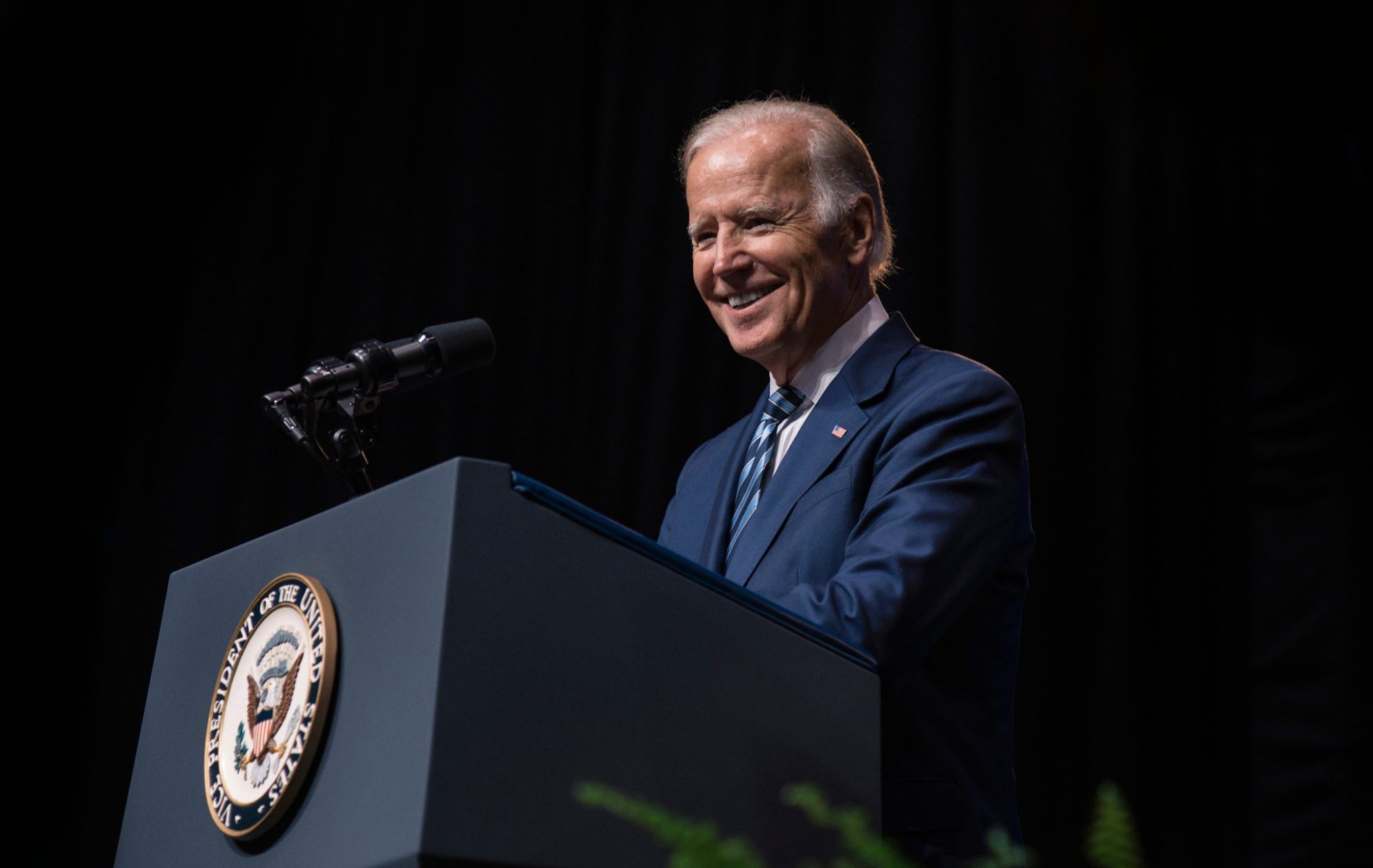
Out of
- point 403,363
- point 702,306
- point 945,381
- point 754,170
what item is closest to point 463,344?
point 403,363

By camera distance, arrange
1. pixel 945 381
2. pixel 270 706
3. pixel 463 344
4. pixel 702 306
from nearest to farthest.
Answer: pixel 270 706 → pixel 463 344 → pixel 945 381 → pixel 702 306

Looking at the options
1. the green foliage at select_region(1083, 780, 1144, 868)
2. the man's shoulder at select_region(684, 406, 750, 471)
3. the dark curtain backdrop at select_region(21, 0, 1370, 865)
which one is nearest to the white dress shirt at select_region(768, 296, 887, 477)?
the man's shoulder at select_region(684, 406, 750, 471)

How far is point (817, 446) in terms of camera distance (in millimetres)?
1713

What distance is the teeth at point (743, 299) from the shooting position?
2084 millimetres

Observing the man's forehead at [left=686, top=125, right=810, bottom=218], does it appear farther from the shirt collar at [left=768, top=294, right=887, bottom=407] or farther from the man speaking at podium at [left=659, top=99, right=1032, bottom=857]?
the shirt collar at [left=768, top=294, right=887, bottom=407]

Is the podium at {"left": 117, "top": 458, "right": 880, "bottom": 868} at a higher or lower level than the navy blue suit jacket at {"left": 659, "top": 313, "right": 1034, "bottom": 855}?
lower

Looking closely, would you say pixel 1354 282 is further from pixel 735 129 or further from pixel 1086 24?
pixel 735 129

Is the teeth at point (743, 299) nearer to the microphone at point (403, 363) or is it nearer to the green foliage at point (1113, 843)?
the microphone at point (403, 363)

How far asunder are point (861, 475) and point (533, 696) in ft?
2.41

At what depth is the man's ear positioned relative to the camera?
215 centimetres

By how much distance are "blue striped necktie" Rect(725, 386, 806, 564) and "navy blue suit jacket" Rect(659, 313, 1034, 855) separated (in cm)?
4

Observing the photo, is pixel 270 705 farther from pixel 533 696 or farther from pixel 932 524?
pixel 932 524

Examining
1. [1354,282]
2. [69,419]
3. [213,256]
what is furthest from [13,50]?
[1354,282]

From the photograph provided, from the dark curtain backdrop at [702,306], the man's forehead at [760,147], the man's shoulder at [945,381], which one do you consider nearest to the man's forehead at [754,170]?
the man's forehead at [760,147]
